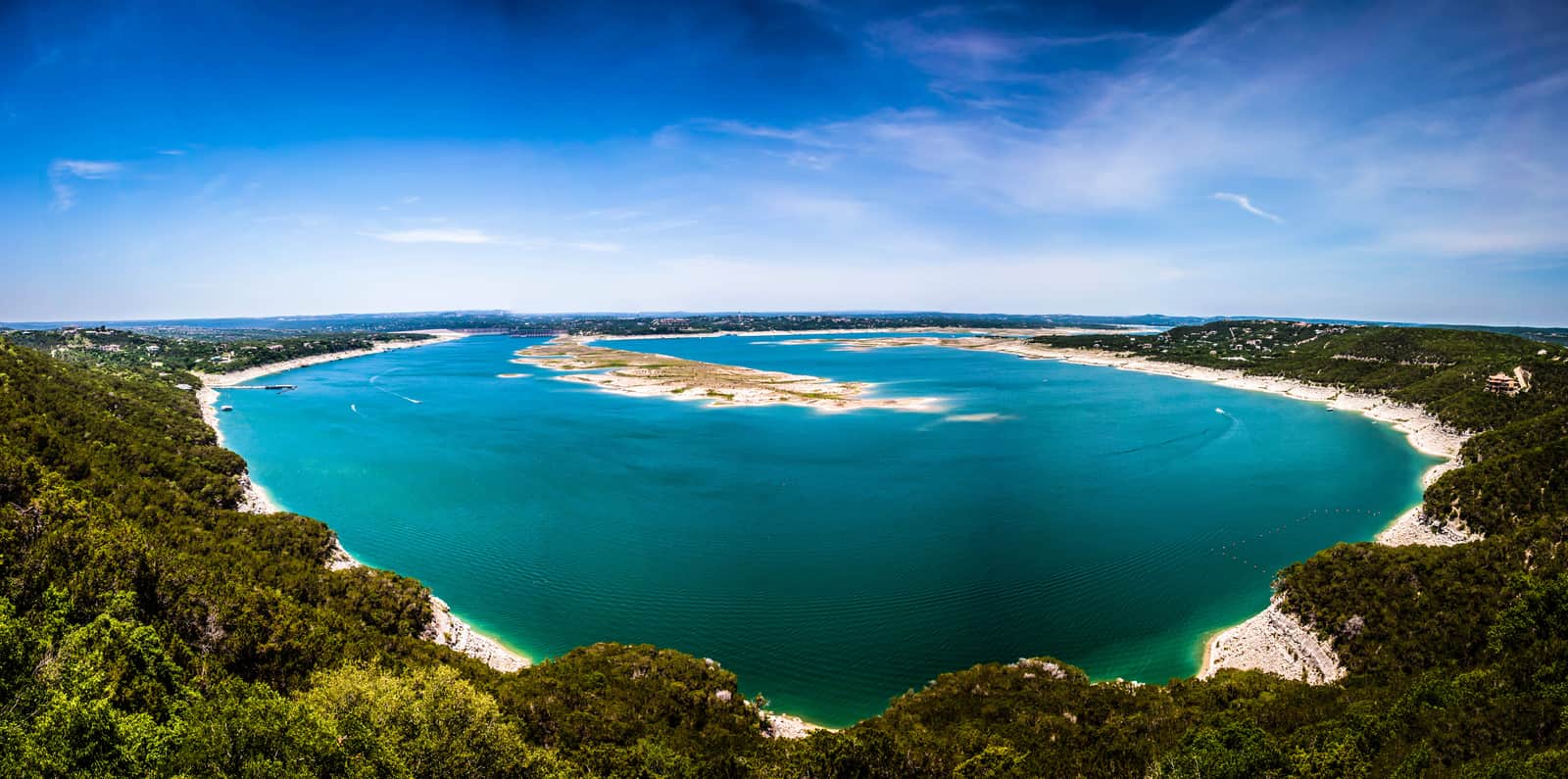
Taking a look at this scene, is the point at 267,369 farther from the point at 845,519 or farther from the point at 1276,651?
the point at 1276,651

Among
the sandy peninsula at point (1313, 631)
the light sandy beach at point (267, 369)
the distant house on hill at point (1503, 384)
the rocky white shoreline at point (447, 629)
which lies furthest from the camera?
the light sandy beach at point (267, 369)

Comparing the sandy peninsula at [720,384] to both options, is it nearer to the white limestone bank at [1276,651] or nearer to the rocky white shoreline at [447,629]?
the rocky white shoreline at [447,629]

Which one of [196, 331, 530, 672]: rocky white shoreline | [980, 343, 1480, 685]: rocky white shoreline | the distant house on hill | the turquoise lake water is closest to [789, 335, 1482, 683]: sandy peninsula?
[980, 343, 1480, 685]: rocky white shoreline

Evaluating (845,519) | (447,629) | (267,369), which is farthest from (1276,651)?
(267,369)

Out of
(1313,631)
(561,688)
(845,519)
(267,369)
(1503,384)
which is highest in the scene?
(1503,384)

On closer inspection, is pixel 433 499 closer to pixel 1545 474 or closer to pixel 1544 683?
pixel 1544 683

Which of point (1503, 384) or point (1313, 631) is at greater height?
point (1503, 384)

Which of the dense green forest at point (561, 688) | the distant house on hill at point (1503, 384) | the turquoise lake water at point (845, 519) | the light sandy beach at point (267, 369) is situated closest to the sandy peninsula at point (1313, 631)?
the dense green forest at point (561, 688)
